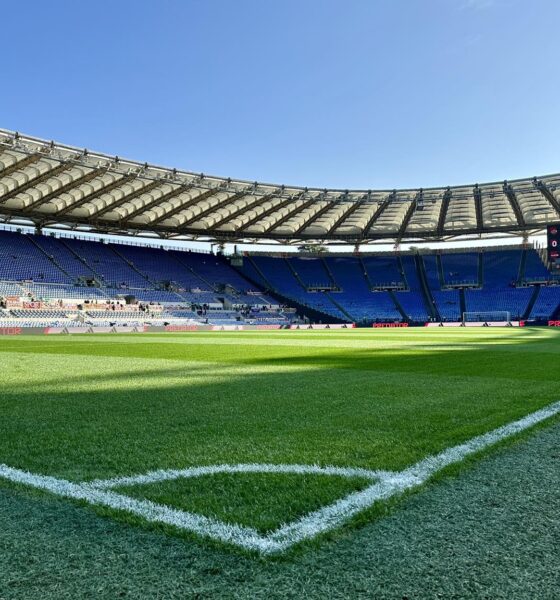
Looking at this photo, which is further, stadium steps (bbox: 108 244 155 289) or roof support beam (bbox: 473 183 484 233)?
stadium steps (bbox: 108 244 155 289)

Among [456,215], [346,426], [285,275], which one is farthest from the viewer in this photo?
[285,275]

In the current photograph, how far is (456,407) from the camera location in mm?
5836

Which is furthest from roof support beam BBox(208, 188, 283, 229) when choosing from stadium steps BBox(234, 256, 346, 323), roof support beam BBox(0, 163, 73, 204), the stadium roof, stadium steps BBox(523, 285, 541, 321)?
stadium steps BBox(523, 285, 541, 321)

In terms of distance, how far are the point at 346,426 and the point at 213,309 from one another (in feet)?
175

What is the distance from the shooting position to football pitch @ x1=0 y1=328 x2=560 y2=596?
105 inches

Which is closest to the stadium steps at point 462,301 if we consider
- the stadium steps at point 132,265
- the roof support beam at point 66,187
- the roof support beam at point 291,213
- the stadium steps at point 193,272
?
the roof support beam at point 291,213

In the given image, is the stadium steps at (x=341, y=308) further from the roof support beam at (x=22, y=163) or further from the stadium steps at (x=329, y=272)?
the roof support beam at (x=22, y=163)

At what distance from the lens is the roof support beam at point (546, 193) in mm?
45156

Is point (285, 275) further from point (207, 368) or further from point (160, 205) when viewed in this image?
point (207, 368)

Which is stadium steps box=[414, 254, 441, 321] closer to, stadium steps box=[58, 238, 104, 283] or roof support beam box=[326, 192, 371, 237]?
roof support beam box=[326, 192, 371, 237]

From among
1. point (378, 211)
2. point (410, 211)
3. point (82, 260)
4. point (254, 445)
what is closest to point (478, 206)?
point (410, 211)

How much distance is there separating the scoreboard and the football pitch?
76.9 feet

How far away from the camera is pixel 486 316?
5906 centimetres

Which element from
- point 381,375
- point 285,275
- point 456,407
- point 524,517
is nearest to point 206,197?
point 285,275
